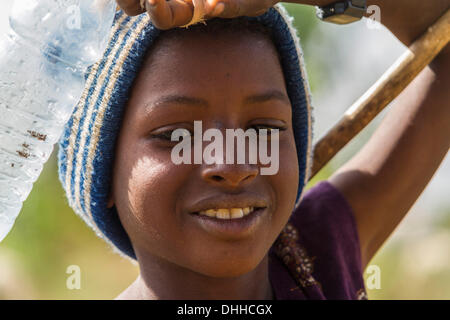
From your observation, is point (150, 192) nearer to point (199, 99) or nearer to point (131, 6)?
point (199, 99)

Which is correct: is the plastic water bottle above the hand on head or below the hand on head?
below

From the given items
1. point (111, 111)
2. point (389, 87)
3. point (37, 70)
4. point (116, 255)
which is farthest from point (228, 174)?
point (116, 255)

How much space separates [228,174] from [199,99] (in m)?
0.20

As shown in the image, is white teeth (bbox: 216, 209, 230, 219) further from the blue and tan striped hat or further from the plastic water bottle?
the plastic water bottle

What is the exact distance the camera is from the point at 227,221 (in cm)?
152

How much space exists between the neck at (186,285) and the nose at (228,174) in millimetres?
353

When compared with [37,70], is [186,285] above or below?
below

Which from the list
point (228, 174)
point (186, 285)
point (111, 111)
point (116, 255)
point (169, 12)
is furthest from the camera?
point (116, 255)

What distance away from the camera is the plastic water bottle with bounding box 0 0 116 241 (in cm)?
162

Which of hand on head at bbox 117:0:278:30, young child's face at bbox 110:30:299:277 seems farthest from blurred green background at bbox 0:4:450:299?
hand on head at bbox 117:0:278:30

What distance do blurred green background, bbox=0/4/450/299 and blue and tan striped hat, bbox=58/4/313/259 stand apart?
11.7 feet

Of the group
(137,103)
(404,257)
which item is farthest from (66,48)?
Result: (404,257)

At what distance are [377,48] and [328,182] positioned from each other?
3.66m

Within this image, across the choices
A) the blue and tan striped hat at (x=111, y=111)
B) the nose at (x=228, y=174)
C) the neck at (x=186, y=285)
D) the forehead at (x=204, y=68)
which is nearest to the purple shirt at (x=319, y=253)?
the neck at (x=186, y=285)
